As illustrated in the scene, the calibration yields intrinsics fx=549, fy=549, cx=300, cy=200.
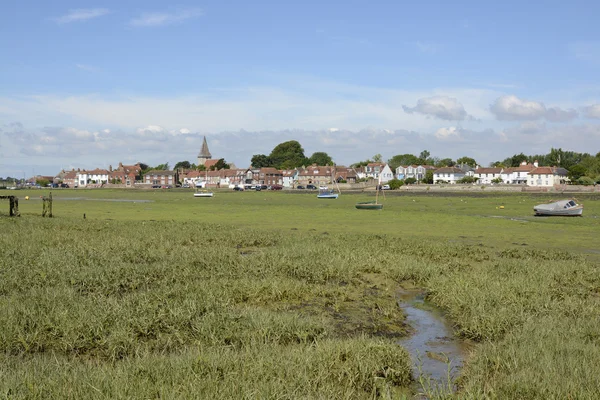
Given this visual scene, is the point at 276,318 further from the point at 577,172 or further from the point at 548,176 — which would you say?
the point at 577,172

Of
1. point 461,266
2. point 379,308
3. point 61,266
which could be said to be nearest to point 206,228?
point 61,266

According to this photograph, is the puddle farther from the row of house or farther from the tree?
the tree

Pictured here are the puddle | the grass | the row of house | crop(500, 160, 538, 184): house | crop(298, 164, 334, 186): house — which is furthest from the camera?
crop(298, 164, 334, 186): house

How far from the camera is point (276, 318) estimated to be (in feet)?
39.6

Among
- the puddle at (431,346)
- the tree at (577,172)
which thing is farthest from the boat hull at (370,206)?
the tree at (577,172)

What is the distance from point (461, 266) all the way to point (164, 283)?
10545 millimetres

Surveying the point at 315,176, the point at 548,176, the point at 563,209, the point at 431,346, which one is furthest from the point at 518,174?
the point at 431,346

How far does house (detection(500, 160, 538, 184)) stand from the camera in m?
180

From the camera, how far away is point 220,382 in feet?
27.7

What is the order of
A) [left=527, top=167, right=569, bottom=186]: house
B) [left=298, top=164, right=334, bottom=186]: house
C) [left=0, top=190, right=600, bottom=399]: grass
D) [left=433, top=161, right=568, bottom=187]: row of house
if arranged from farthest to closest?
[left=298, top=164, right=334, bottom=186]: house, [left=433, top=161, right=568, bottom=187]: row of house, [left=527, top=167, right=569, bottom=186]: house, [left=0, top=190, right=600, bottom=399]: grass

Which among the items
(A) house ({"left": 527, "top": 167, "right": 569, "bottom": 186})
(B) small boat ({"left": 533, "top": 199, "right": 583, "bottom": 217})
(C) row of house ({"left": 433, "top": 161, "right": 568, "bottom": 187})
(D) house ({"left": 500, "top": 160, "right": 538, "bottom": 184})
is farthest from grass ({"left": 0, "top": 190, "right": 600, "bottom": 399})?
(D) house ({"left": 500, "top": 160, "right": 538, "bottom": 184})

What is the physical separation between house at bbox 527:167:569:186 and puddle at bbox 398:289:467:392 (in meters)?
168

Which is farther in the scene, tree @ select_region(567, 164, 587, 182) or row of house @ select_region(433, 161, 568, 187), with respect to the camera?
row of house @ select_region(433, 161, 568, 187)

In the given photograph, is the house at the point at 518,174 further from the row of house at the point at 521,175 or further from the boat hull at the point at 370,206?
the boat hull at the point at 370,206
